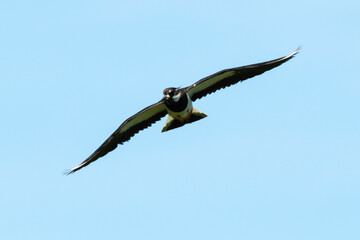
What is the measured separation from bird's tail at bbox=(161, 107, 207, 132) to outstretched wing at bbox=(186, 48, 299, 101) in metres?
0.95

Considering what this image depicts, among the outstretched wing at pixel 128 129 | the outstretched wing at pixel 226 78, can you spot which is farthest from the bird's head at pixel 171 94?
the outstretched wing at pixel 128 129

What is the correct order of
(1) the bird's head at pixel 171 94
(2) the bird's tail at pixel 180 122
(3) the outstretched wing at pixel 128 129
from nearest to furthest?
(1) the bird's head at pixel 171 94, (2) the bird's tail at pixel 180 122, (3) the outstretched wing at pixel 128 129

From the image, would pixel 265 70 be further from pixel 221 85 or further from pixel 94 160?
pixel 94 160

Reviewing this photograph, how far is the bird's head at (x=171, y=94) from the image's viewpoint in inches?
1815

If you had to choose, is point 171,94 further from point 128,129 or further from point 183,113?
point 128,129

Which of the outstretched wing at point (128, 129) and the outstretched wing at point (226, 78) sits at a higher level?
the outstretched wing at point (226, 78)

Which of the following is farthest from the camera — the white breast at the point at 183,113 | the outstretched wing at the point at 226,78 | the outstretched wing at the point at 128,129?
the outstretched wing at the point at 128,129

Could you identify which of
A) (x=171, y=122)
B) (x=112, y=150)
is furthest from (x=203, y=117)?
(x=112, y=150)

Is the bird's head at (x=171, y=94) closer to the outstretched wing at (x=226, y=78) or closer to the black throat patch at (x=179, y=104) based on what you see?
the black throat patch at (x=179, y=104)

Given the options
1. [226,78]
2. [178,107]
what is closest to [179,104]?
[178,107]

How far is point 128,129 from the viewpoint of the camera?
4869 centimetres

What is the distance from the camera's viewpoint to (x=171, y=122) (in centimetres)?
4722

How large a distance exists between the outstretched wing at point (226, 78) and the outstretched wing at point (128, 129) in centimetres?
153

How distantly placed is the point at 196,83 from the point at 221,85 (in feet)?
3.70
